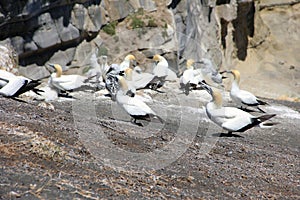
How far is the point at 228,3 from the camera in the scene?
2698cm

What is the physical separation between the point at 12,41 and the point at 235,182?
11458 mm

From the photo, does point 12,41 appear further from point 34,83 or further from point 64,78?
point 34,83

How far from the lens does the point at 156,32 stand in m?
20.7

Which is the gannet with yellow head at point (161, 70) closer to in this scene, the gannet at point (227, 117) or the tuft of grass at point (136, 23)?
the tuft of grass at point (136, 23)

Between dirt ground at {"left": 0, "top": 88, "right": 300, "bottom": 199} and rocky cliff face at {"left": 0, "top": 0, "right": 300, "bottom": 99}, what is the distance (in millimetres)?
8492

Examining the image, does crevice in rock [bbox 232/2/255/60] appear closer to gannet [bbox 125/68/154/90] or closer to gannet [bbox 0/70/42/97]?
gannet [bbox 125/68/154/90]

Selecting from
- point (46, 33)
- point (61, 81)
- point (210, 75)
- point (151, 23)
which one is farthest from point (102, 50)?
point (61, 81)

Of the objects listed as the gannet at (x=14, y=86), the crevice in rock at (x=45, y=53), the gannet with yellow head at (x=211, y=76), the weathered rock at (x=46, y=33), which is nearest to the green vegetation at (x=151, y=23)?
the crevice in rock at (x=45, y=53)

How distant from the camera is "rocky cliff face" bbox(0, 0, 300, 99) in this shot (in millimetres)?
16844

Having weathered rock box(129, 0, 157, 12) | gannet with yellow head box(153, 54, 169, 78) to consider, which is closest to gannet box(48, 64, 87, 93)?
gannet with yellow head box(153, 54, 169, 78)

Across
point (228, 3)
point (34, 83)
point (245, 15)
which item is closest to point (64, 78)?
point (34, 83)

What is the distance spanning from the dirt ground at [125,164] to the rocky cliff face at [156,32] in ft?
27.9

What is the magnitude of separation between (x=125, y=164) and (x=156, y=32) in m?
14.9

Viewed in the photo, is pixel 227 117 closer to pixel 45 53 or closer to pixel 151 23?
pixel 45 53
